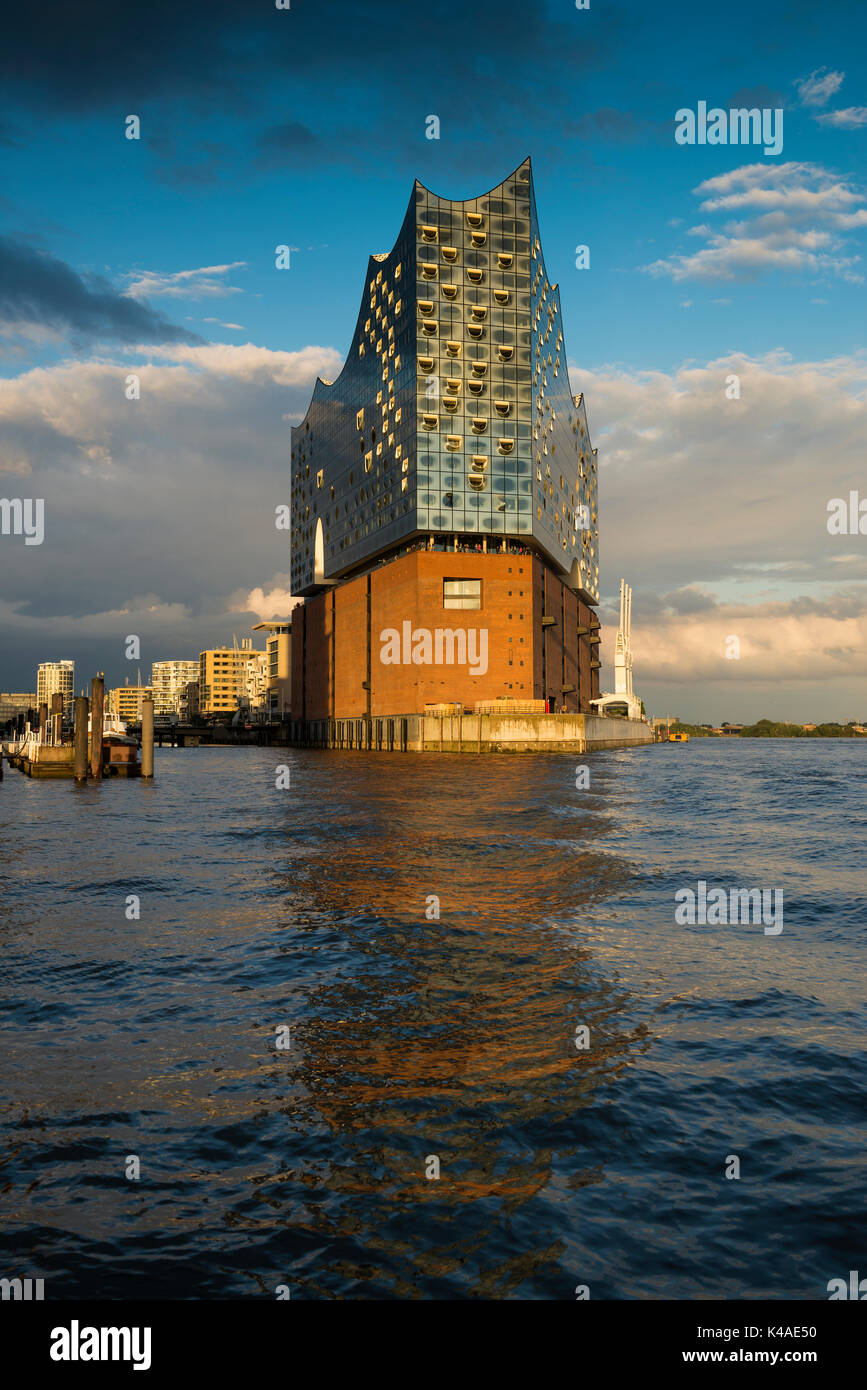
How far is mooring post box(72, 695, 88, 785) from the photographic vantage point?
52166 millimetres

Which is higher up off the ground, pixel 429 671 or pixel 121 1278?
pixel 429 671

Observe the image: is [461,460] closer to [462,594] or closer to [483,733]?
[462,594]

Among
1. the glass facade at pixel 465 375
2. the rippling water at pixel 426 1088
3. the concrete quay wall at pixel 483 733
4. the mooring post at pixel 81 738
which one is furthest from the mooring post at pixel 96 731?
the glass facade at pixel 465 375

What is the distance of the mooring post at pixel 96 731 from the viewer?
53.1 meters

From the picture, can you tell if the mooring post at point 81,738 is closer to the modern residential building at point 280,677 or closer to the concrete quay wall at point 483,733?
the concrete quay wall at point 483,733

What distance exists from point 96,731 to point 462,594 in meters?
51.5

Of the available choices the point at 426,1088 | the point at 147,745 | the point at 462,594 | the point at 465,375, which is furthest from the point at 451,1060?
the point at 465,375

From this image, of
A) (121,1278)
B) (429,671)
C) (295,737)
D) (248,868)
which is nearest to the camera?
(121,1278)

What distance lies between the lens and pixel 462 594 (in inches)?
3981

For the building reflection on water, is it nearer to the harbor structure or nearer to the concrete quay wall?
the concrete quay wall

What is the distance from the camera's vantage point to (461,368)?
336 feet
